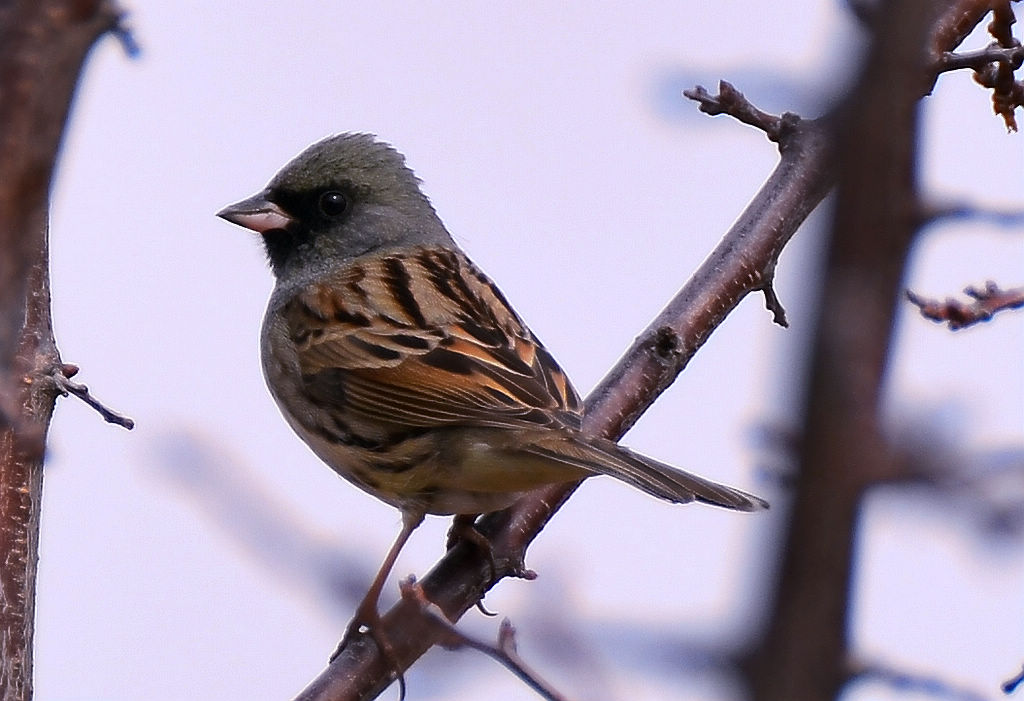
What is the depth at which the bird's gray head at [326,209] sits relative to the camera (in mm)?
5512

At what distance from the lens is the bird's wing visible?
14.4ft

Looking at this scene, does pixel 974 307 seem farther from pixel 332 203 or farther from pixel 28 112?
pixel 332 203

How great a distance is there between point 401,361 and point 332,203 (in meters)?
1.07

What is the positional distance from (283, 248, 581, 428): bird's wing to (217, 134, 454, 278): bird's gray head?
0.53 ft

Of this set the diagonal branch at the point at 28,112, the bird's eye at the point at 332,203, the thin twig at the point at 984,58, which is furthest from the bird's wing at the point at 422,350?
the diagonal branch at the point at 28,112

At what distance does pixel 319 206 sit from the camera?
5.55 metres

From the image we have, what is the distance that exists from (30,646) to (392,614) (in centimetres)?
96

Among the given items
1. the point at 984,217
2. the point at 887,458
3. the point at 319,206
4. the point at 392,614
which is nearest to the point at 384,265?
the point at 319,206

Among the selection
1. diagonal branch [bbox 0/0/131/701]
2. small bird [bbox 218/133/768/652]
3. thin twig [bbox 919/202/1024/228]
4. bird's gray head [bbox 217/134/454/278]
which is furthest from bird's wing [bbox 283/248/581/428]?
diagonal branch [bbox 0/0/131/701]

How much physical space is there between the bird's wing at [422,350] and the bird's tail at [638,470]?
0.62ft

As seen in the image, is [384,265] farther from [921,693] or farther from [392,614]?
[921,693]

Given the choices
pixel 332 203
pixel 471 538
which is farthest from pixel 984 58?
pixel 332 203

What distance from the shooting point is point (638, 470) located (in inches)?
146

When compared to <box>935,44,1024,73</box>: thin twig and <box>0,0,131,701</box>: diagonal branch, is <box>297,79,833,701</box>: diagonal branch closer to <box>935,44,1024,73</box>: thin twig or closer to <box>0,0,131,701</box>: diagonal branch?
<box>935,44,1024,73</box>: thin twig
